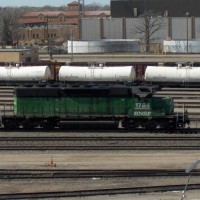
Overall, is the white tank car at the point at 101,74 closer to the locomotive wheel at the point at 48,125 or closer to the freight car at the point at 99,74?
the freight car at the point at 99,74

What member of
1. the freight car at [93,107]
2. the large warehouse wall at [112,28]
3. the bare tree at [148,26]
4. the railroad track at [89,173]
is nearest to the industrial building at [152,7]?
the bare tree at [148,26]

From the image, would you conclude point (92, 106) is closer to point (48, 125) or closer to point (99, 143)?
point (48, 125)

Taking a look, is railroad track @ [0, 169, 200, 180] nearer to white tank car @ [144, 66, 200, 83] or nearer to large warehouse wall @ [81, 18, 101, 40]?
white tank car @ [144, 66, 200, 83]

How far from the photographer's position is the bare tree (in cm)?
9062

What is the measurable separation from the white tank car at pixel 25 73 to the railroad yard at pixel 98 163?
1089 centimetres

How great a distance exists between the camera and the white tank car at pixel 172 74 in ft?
129

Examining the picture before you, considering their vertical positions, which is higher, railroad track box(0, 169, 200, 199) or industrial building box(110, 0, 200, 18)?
industrial building box(110, 0, 200, 18)

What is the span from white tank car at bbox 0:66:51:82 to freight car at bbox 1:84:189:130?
40.2 ft

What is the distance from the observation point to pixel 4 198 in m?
16.5

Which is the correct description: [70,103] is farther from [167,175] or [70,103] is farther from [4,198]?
[4,198]

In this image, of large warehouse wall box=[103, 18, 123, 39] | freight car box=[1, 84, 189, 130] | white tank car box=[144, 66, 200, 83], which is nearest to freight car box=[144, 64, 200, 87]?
white tank car box=[144, 66, 200, 83]

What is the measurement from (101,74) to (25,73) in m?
5.32

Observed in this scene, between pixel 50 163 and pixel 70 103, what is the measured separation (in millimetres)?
6800

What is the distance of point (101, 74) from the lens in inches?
1561
